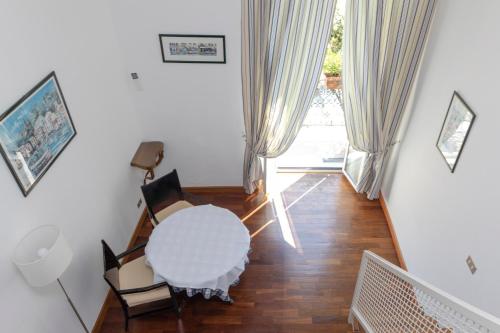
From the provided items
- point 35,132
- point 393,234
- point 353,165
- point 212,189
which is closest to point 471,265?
point 393,234

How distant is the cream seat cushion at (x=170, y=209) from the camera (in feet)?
13.2

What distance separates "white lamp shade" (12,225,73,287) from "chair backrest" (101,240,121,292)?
60 cm

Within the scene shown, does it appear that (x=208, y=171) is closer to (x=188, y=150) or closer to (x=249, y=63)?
(x=188, y=150)

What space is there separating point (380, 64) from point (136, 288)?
3.35 m

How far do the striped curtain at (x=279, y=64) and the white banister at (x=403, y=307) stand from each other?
1967mm

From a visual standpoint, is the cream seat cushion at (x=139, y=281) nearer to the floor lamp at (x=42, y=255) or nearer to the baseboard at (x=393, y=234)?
the floor lamp at (x=42, y=255)

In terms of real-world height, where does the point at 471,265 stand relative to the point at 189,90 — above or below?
below

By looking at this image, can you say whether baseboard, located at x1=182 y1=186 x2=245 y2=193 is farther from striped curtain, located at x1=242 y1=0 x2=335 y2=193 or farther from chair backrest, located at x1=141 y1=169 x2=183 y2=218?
chair backrest, located at x1=141 y1=169 x2=183 y2=218

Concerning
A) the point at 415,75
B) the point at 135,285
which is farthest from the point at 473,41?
the point at 135,285

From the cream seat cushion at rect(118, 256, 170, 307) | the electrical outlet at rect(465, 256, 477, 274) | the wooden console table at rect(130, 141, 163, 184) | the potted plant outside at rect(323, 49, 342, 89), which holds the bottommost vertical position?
the cream seat cushion at rect(118, 256, 170, 307)

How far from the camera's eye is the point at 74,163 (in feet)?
10.3

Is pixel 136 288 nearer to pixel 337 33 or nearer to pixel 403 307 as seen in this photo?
pixel 403 307

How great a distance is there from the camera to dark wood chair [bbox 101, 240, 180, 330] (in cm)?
314

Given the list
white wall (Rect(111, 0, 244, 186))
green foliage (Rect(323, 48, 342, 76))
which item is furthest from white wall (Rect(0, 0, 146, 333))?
green foliage (Rect(323, 48, 342, 76))
